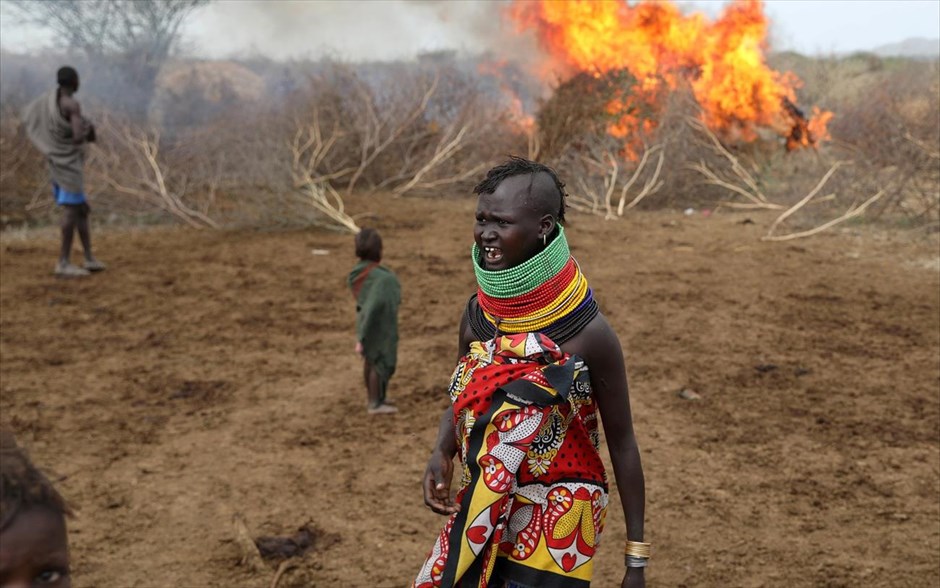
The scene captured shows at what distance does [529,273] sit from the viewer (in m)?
1.93

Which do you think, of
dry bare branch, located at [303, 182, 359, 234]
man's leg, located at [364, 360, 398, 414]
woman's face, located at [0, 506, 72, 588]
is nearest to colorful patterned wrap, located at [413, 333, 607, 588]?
woman's face, located at [0, 506, 72, 588]

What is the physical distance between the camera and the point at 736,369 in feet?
18.5

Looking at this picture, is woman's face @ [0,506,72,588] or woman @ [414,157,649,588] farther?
woman @ [414,157,649,588]

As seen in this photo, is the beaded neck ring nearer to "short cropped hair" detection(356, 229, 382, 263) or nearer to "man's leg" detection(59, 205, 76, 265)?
"short cropped hair" detection(356, 229, 382, 263)

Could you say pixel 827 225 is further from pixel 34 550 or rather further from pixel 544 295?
pixel 34 550

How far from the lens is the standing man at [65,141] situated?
757cm

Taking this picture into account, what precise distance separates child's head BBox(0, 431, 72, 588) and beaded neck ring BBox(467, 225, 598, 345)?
1.02 meters

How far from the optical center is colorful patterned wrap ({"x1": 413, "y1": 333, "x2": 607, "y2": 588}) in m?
1.91

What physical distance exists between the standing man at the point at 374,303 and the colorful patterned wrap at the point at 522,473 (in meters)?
2.61

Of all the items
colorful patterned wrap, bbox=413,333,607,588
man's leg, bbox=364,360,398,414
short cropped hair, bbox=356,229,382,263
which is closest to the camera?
colorful patterned wrap, bbox=413,333,607,588

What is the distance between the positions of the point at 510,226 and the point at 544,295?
0.57 ft

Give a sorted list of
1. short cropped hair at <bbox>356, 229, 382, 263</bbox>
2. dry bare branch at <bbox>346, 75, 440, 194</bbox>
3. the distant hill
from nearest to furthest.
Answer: short cropped hair at <bbox>356, 229, 382, 263</bbox>, dry bare branch at <bbox>346, 75, 440, 194</bbox>, the distant hill

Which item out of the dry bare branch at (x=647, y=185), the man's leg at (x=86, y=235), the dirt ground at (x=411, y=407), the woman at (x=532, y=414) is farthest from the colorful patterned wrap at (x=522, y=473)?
the dry bare branch at (x=647, y=185)

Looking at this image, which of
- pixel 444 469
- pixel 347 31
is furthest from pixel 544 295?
pixel 347 31
